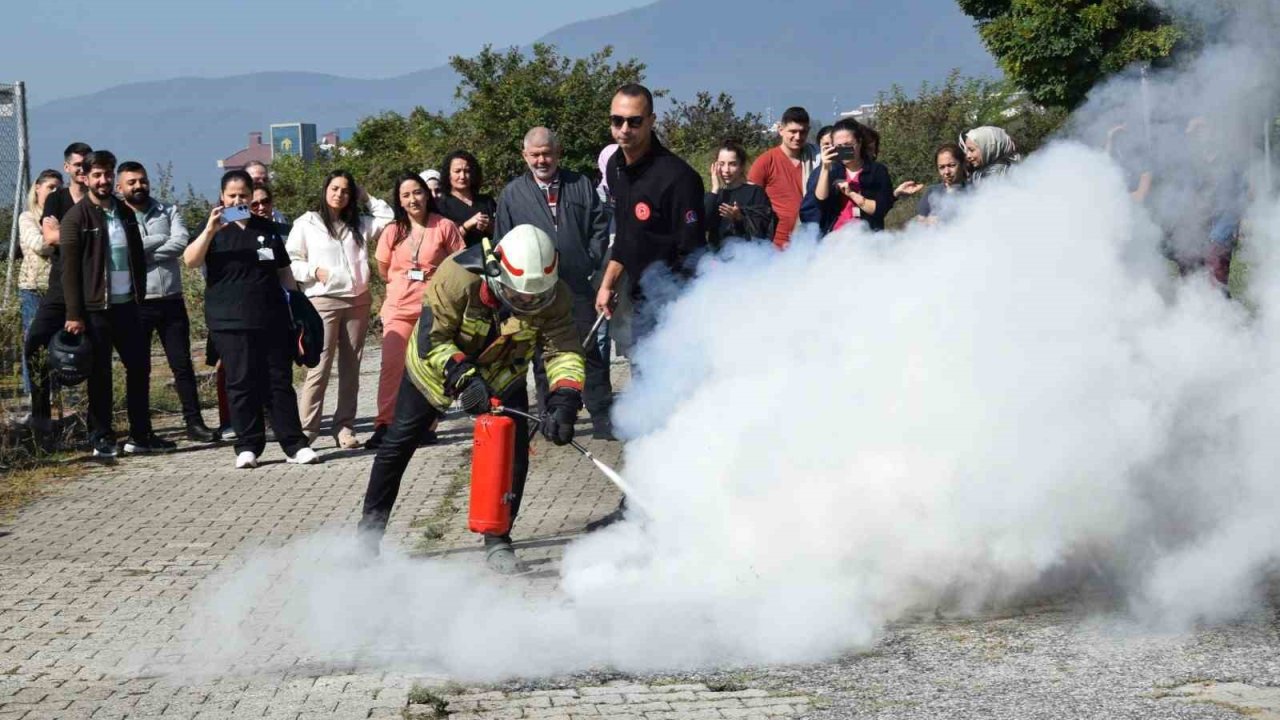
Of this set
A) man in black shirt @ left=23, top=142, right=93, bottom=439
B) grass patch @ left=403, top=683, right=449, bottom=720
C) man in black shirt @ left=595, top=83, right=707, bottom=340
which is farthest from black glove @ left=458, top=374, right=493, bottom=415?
man in black shirt @ left=23, top=142, right=93, bottom=439

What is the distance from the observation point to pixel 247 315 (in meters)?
10.9

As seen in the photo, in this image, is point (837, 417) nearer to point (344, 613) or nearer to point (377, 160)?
point (344, 613)

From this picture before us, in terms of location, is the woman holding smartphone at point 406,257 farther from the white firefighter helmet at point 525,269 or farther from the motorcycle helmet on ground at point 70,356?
the white firefighter helmet at point 525,269

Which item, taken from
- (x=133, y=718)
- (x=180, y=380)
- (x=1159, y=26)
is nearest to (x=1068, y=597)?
(x=1159, y=26)

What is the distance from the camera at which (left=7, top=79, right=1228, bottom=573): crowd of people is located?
28.0 ft

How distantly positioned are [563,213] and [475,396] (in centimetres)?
328

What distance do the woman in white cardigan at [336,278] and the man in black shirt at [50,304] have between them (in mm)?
1804

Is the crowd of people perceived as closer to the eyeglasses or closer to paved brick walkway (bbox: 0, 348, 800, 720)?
the eyeglasses

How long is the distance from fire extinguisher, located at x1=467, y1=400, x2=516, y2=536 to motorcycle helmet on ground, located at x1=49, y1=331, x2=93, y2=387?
5.02 m

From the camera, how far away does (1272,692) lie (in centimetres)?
522

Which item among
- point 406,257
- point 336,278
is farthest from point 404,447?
point 336,278

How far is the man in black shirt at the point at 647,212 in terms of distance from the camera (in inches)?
329

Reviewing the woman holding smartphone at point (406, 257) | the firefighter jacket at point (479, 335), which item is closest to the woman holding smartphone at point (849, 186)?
the woman holding smartphone at point (406, 257)

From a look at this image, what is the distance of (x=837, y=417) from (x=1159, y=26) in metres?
2.45
